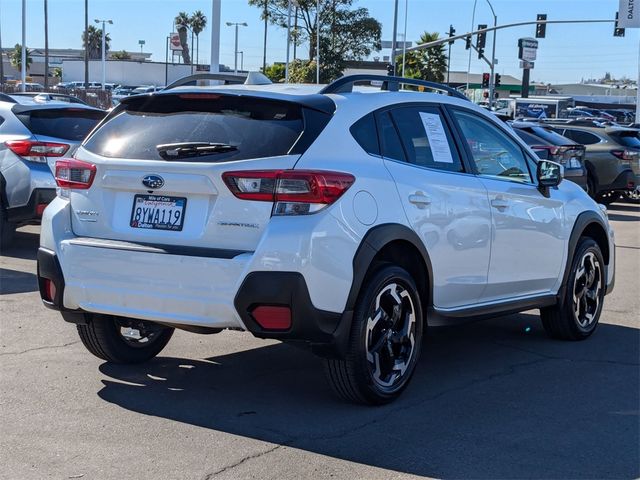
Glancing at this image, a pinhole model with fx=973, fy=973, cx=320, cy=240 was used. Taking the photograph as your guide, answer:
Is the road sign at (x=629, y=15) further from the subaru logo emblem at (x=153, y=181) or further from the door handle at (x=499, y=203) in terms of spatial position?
the subaru logo emblem at (x=153, y=181)

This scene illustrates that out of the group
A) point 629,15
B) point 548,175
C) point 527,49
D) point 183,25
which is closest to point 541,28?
point 629,15

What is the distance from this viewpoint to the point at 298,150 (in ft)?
16.7

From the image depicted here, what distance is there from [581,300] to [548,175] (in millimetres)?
1152

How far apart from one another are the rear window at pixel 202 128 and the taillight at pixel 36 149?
17.5 ft

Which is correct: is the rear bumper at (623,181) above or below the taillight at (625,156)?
below

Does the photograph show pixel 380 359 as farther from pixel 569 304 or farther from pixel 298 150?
pixel 569 304

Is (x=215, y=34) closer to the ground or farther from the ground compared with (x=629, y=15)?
closer to the ground

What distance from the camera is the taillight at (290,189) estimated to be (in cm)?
496

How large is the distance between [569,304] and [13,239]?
730 centimetres

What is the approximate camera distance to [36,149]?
10812mm

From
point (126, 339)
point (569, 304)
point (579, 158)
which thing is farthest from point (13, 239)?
point (579, 158)

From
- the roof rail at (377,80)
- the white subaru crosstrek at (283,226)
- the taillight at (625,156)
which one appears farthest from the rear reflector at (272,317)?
the taillight at (625,156)

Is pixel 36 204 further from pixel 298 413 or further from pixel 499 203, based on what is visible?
pixel 298 413

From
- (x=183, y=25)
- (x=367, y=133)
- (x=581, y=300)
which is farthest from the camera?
(x=183, y=25)
